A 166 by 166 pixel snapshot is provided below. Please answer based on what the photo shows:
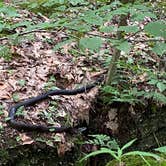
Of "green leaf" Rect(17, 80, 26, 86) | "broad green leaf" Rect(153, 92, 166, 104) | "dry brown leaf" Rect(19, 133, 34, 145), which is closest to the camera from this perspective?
"dry brown leaf" Rect(19, 133, 34, 145)

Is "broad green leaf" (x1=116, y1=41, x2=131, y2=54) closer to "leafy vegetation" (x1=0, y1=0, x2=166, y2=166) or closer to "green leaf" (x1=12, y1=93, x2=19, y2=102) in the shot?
"leafy vegetation" (x1=0, y1=0, x2=166, y2=166)

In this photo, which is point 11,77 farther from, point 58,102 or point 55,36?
point 55,36

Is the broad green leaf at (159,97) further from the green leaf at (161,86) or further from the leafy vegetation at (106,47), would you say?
the green leaf at (161,86)

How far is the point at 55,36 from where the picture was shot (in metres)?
5.09

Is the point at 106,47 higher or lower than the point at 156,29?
lower

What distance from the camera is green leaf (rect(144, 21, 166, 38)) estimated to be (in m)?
2.02

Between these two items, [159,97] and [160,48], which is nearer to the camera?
[160,48]

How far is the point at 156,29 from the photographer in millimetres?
2039

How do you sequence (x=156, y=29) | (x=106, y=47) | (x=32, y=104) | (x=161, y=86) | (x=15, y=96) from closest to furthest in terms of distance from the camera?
(x=156, y=29)
(x=161, y=86)
(x=32, y=104)
(x=15, y=96)
(x=106, y=47)

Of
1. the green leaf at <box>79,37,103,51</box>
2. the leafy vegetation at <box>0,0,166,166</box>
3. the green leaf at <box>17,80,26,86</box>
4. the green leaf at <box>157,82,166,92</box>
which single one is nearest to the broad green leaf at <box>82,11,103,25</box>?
the leafy vegetation at <box>0,0,166,166</box>

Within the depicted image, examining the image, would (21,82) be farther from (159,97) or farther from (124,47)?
(124,47)

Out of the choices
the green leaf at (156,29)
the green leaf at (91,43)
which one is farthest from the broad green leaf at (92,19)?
the green leaf at (156,29)

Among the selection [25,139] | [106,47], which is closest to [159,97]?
[25,139]

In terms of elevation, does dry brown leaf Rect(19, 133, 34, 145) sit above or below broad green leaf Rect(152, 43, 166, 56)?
below
